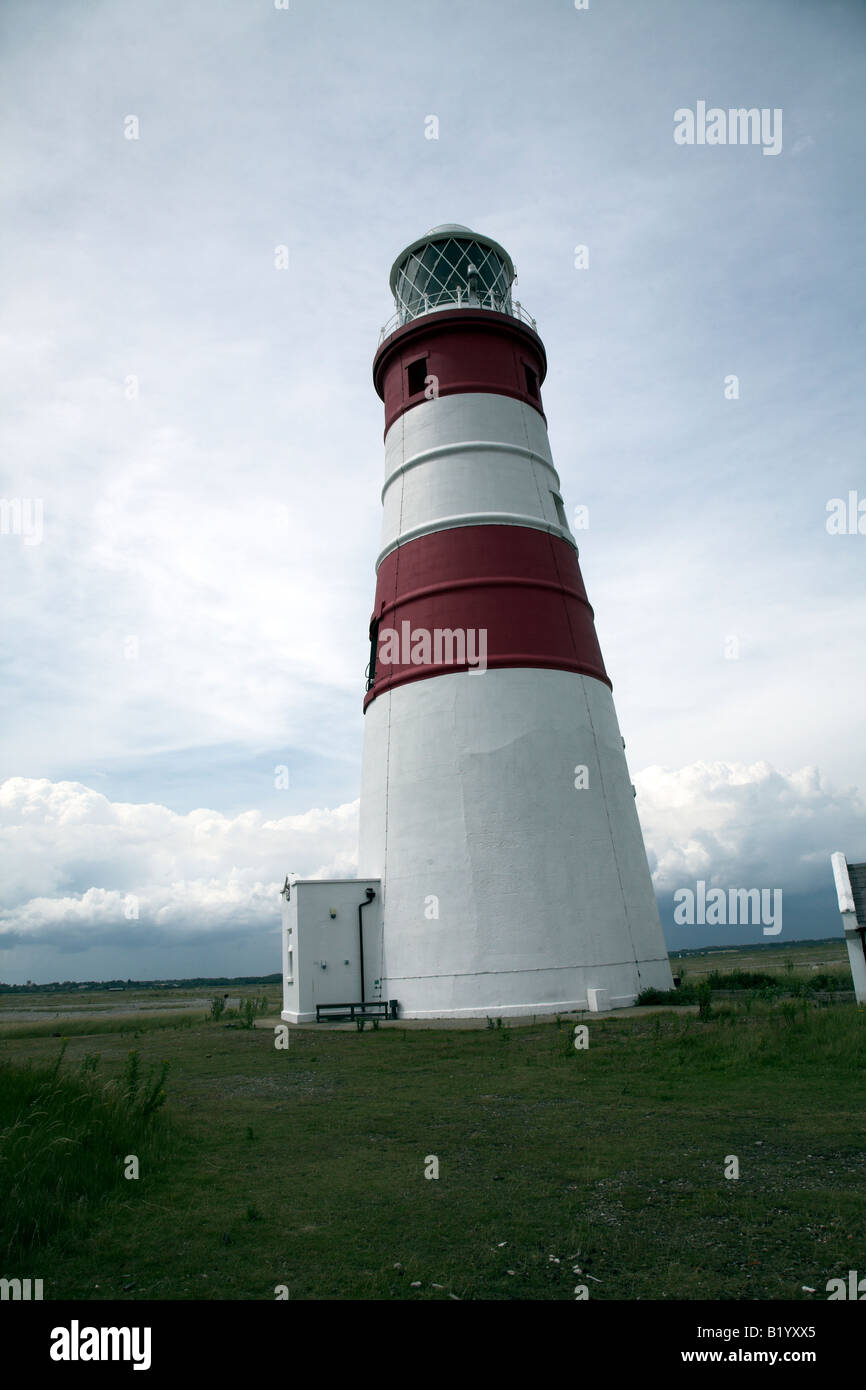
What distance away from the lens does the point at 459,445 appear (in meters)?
21.2

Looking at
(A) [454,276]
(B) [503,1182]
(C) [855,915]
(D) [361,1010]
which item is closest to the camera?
(B) [503,1182]

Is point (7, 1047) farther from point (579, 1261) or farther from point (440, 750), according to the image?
point (579, 1261)

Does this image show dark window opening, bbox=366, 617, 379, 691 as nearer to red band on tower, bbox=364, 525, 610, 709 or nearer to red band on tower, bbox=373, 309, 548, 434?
red band on tower, bbox=364, 525, 610, 709

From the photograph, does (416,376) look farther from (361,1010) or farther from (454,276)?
(361,1010)

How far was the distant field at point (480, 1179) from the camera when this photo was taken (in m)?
4.81

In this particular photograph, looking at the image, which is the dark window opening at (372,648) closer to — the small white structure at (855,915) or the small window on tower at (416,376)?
the small window on tower at (416,376)

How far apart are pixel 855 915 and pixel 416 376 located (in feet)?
56.9

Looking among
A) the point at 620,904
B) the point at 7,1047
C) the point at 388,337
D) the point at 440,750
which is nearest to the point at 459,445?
the point at 388,337

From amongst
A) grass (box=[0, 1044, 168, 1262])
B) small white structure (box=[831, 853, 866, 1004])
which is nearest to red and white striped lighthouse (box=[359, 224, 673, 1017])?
small white structure (box=[831, 853, 866, 1004])

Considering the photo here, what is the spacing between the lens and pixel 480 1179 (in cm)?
662

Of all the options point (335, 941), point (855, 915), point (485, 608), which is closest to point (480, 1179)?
point (855, 915)
